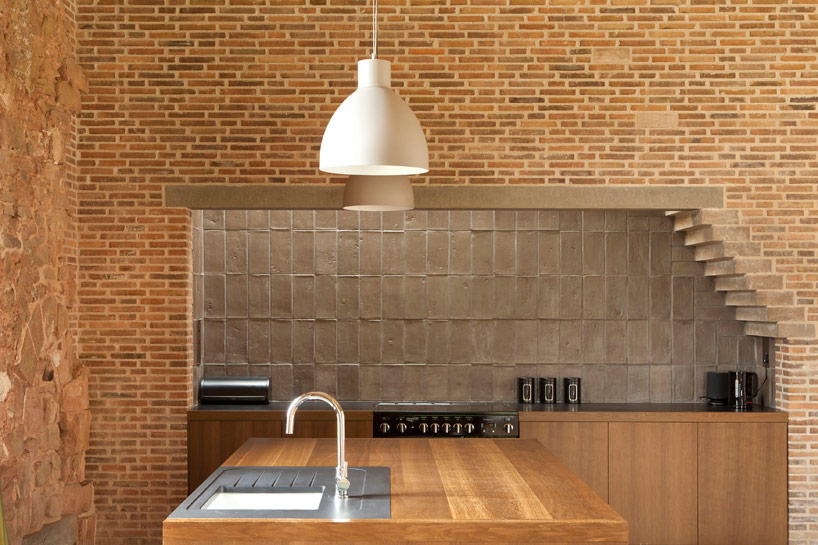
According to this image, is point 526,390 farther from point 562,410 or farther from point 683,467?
point 683,467

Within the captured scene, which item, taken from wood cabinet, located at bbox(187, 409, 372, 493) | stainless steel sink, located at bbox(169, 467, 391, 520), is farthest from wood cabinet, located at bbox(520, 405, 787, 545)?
stainless steel sink, located at bbox(169, 467, 391, 520)

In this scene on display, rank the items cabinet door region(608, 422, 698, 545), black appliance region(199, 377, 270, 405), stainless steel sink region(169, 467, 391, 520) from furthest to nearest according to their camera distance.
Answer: black appliance region(199, 377, 270, 405)
cabinet door region(608, 422, 698, 545)
stainless steel sink region(169, 467, 391, 520)

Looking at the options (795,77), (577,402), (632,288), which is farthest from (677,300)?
(795,77)

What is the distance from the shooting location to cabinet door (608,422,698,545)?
224 inches

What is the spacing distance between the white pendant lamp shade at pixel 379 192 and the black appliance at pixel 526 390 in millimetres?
2832

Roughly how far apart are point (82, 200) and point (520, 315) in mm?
3510

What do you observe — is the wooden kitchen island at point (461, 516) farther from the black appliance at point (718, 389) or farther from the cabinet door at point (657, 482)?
the black appliance at point (718, 389)

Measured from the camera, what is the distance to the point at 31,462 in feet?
15.5

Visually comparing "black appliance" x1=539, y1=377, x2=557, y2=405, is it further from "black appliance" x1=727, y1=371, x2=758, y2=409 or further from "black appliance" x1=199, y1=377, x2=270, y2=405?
"black appliance" x1=199, y1=377, x2=270, y2=405

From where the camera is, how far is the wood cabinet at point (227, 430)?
18.5ft

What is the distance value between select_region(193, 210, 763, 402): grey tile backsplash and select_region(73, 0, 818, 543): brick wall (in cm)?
83

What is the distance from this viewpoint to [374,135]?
9.72 ft

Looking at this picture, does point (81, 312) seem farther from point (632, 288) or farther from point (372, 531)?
point (632, 288)

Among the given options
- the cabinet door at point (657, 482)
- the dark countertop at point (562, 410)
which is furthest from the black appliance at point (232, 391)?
the cabinet door at point (657, 482)
